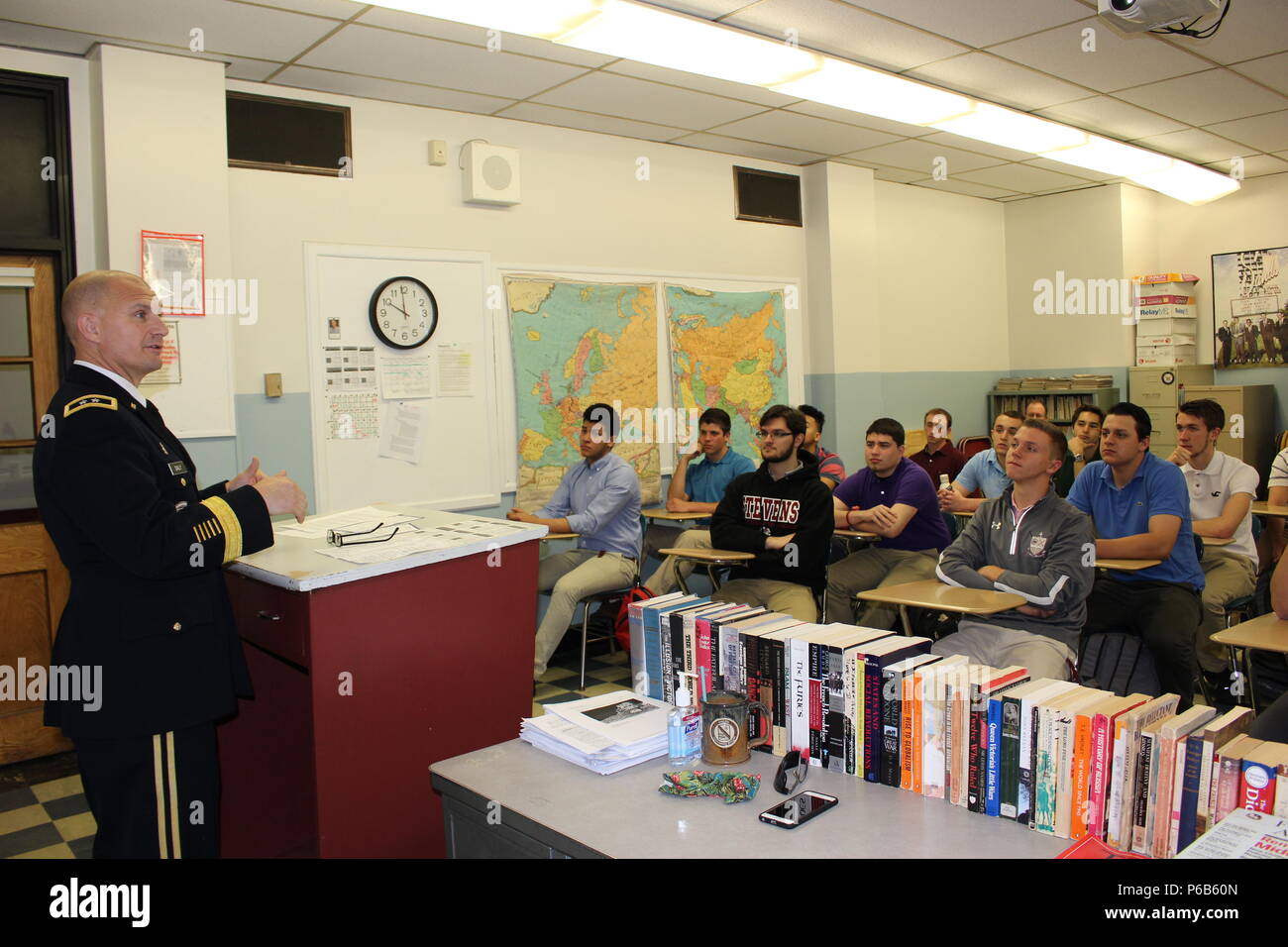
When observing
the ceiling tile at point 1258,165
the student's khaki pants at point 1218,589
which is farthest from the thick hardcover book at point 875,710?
the ceiling tile at point 1258,165

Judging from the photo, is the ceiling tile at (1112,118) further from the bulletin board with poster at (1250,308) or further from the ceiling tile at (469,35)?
the ceiling tile at (469,35)

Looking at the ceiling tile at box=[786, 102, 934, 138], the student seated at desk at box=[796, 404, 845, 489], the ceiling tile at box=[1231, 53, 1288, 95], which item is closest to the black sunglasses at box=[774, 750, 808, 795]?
the student seated at desk at box=[796, 404, 845, 489]

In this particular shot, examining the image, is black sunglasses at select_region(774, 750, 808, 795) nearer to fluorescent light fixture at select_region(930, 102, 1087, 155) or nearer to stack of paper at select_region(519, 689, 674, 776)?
stack of paper at select_region(519, 689, 674, 776)

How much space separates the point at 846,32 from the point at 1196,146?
13.3 ft

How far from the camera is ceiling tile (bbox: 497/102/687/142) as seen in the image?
554 centimetres

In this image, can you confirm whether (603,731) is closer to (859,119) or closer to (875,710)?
(875,710)

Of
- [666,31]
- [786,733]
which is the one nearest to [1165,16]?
[666,31]

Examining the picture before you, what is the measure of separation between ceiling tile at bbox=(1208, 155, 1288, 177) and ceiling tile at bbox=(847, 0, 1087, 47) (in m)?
4.10

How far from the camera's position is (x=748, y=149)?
21.8 ft

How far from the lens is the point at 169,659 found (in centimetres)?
216
